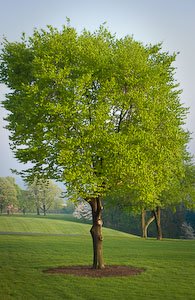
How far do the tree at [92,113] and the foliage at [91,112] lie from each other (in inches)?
2.4

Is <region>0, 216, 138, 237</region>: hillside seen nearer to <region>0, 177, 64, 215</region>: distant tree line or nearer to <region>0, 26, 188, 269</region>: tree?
<region>0, 177, 64, 215</region>: distant tree line

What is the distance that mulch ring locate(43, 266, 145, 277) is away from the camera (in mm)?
25062

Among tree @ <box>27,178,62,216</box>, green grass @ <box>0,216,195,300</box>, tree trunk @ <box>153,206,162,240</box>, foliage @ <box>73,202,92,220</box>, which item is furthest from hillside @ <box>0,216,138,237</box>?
foliage @ <box>73,202,92,220</box>

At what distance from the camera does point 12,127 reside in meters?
26.5

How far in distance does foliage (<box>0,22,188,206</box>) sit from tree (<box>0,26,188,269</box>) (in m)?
0.06

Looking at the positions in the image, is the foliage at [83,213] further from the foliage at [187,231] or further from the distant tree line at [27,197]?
the foliage at [187,231]

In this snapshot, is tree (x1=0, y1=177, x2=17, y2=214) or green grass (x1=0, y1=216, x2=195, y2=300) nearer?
green grass (x1=0, y1=216, x2=195, y2=300)

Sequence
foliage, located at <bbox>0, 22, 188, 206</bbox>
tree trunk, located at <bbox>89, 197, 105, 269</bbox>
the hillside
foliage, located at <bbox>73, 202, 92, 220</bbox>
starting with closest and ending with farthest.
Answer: foliage, located at <bbox>0, 22, 188, 206</bbox> → tree trunk, located at <bbox>89, 197, 105, 269</bbox> → the hillside → foliage, located at <bbox>73, 202, 92, 220</bbox>

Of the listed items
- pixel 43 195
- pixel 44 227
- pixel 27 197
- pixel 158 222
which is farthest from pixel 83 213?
pixel 158 222

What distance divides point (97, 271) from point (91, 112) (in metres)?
9.92

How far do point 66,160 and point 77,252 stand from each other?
51.6 ft

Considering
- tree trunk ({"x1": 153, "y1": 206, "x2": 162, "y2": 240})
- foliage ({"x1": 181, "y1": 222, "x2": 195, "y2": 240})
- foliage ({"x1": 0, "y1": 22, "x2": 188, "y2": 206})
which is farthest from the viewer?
foliage ({"x1": 181, "y1": 222, "x2": 195, "y2": 240})

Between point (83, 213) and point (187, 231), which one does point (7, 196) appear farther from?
point (187, 231)

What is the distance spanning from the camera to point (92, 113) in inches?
934
